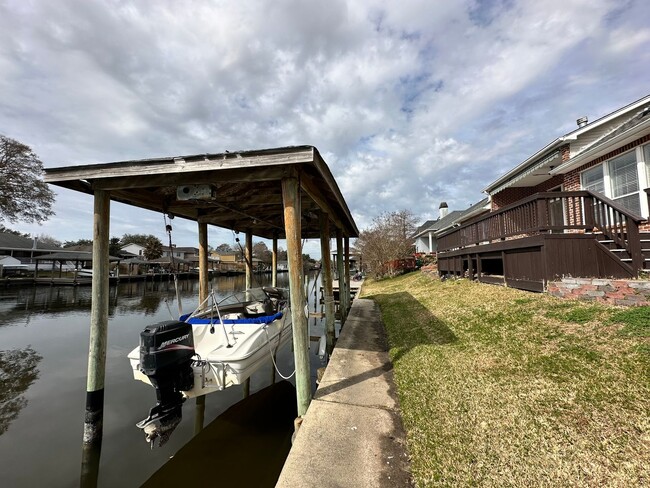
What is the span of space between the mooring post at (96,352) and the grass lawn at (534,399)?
4440 mm

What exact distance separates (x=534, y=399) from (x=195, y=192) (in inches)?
212

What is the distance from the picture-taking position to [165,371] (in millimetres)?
3477

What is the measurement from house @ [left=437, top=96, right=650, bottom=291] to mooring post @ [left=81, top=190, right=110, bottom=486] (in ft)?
26.2

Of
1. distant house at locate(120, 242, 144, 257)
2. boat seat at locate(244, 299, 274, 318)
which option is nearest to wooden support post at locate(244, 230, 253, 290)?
boat seat at locate(244, 299, 274, 318)

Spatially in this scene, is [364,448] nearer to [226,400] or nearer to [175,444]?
[175,444]

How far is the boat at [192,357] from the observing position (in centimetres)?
340

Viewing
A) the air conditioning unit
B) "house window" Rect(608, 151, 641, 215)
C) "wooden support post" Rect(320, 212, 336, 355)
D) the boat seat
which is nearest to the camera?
the air conditioning unit

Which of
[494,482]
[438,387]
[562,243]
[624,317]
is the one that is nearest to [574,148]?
[562,243]

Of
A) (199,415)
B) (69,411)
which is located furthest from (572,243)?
(69,411)

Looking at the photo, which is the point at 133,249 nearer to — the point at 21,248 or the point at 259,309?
the point at 21,248

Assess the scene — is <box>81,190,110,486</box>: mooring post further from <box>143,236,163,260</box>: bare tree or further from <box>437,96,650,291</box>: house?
<box>143,236,163,260</box>: bare tree

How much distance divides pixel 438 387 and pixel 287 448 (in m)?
2.51

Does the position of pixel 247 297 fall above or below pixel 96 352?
above

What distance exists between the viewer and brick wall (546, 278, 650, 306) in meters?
4.49
